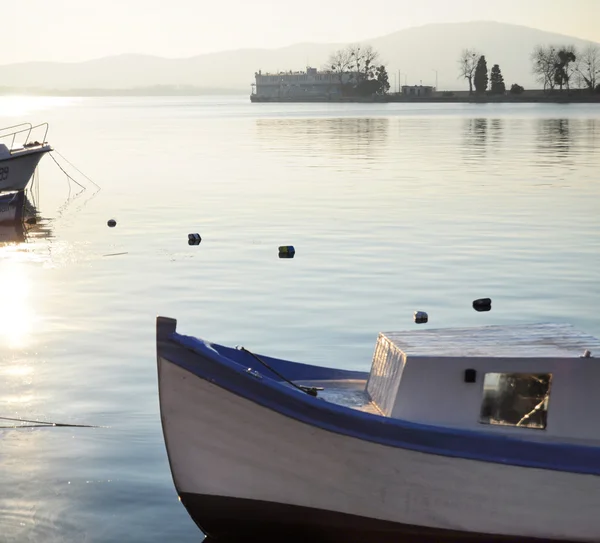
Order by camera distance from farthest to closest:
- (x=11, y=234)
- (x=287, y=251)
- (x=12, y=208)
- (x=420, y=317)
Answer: (x=12, y=208) < (x=11, y=234) < (x=287, y=251) < (x=420, y=317)

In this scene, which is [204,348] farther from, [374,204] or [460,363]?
[374,204]

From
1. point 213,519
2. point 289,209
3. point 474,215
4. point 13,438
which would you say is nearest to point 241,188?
point 289,209

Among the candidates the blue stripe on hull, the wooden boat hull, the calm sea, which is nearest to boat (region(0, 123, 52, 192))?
the wooden boat hull

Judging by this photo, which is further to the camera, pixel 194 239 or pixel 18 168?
pixel 18 168

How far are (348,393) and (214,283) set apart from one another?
586 inches

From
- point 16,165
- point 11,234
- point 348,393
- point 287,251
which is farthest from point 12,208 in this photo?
point 348,393

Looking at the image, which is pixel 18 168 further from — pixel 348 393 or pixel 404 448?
pixel 404 448

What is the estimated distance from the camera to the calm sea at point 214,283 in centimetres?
1422

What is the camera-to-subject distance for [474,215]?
40.9 meters

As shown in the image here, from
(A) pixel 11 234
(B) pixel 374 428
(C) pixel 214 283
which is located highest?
(B) pixel 374 428

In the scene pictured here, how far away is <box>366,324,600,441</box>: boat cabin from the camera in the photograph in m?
11.3

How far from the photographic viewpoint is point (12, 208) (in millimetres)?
41406

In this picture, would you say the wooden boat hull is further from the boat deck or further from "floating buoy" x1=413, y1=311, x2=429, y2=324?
the boat deck

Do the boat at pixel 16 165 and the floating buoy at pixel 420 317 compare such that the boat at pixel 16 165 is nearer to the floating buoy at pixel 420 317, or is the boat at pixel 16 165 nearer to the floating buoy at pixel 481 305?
the floating buoy at pixel 481 305
